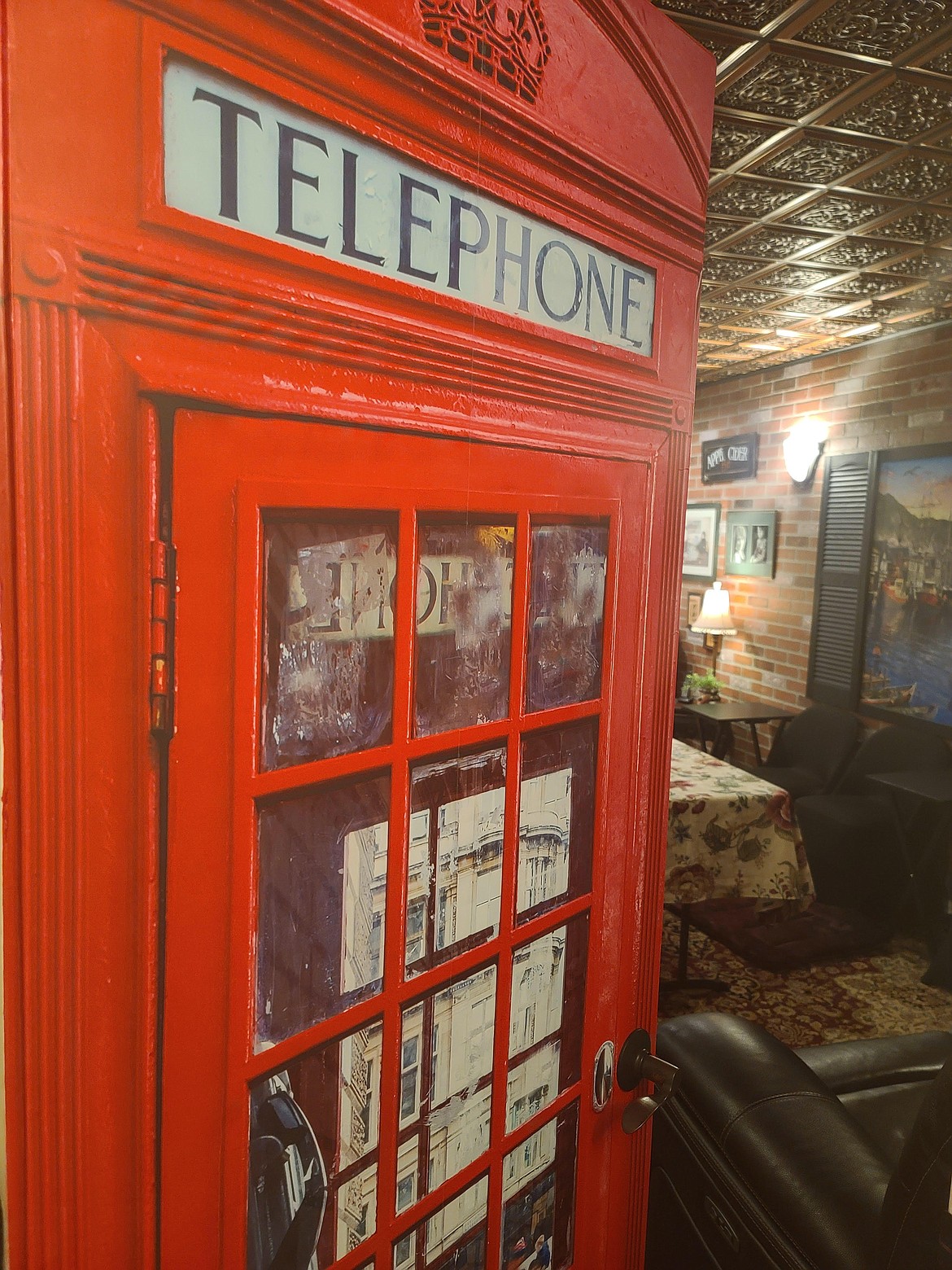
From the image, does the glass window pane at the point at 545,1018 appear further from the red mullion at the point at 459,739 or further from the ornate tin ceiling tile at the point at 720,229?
Result: the ornate tin ceiling tile at the point at 720,229

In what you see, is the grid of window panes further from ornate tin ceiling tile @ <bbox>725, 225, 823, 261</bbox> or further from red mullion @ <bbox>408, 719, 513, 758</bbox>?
ornate tin ceiling tile @ <bbox>725, 225, 823, 261</bbox>

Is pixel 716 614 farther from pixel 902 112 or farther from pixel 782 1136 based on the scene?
pixel 782 1136

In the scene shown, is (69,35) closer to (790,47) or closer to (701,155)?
(701,155)

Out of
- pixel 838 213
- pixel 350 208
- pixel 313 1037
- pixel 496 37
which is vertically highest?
pixel 838 213

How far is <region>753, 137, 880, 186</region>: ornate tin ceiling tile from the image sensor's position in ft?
7.21

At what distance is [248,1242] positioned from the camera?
0.87m

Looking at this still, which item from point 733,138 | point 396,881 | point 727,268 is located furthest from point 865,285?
point 396,881

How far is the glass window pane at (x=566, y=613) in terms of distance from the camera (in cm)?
112

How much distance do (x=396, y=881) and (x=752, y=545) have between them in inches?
189

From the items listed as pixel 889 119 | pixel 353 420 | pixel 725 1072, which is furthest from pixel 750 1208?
pixel 889 119

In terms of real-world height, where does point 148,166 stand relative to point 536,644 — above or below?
above

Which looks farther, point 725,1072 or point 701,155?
point 725,1072

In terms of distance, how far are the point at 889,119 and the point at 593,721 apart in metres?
1.86

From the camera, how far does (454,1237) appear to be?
3.67 feet
